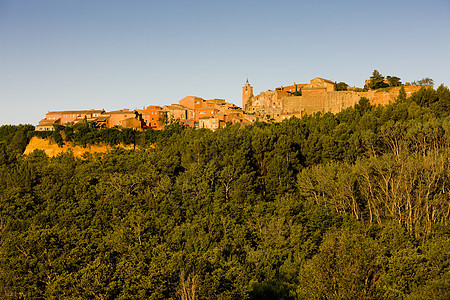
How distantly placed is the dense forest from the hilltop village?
8947 millimetres

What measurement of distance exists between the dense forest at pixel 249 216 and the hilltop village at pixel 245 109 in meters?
8.95

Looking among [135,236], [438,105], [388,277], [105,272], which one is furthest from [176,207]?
[438,105]

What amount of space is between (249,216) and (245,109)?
53504 mm

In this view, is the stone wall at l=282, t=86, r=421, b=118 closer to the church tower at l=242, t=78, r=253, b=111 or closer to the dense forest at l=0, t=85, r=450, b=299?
the dense forest at l=0, t=85, r=450, b=299

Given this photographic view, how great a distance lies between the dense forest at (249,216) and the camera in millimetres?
20453

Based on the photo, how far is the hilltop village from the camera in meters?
62.7

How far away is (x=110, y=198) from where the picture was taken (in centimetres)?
3503

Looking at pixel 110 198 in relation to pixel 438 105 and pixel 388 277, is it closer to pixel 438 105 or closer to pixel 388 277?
pixel 388 277

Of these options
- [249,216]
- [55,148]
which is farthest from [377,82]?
[55,148]

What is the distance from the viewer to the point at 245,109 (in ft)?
275

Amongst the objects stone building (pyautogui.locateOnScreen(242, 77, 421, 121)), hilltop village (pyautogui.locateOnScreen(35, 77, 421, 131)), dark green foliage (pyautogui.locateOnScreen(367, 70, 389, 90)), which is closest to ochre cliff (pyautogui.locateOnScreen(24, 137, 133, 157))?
hilltop village (pyautogui.locateOnScreen(35, 77, 421, 131))

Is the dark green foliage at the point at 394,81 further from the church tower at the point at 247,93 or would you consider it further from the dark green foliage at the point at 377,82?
the church tower at the point at 247,93

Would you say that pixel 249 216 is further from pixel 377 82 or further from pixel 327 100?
pixel 377 82

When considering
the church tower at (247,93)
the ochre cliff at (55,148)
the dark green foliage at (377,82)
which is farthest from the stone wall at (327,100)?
the ochre cliff at (55,148)
